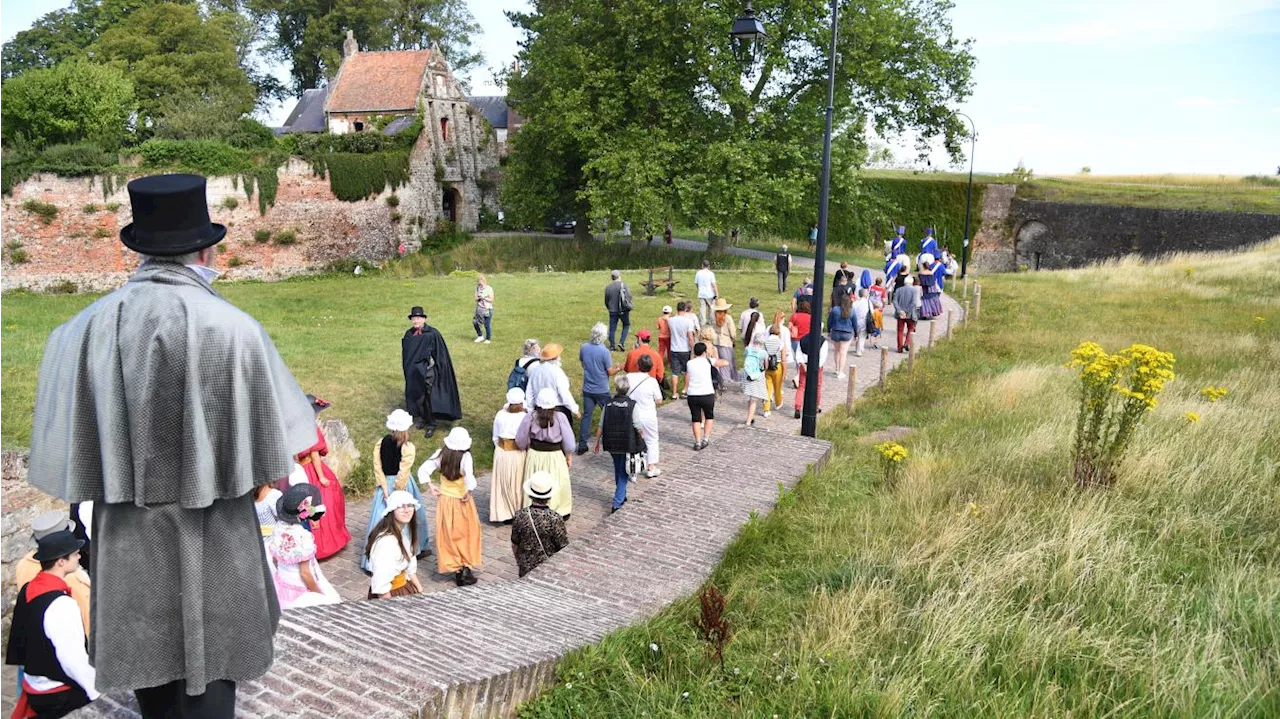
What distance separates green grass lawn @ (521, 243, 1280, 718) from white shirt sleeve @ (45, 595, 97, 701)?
2631mm

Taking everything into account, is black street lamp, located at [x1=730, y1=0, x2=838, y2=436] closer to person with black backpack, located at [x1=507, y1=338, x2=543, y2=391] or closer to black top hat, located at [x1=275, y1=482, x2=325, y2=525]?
person with black backpack, located at [x1=507, y1=338, x2=543, y2=391]

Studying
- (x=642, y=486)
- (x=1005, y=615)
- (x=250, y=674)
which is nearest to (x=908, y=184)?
(x=642, y=486)

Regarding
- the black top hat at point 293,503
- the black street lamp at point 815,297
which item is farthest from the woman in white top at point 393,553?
the black street lamp at point 815,297

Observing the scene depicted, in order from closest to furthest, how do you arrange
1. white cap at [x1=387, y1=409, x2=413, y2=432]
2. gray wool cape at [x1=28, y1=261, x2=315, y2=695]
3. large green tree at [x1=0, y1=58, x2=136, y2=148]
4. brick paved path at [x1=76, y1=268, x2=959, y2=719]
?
gray wool cape at [x1=28, y1=261, x2=315, y2=695]
brick paved path at [x1=76, y1=268, x2=959, y2=719]
white cap at [x1=387, y1=409, x2=413, y2=432]
large green tree at [x1=0, y1=58, x2=136, y2=148]

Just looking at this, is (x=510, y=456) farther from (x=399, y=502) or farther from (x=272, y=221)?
(x=272, y=221)

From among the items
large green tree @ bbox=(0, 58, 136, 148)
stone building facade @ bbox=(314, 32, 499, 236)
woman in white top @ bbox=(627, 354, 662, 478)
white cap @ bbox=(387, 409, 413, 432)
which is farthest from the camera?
stone building facade @ bbox=(314, 32, 499, 236)

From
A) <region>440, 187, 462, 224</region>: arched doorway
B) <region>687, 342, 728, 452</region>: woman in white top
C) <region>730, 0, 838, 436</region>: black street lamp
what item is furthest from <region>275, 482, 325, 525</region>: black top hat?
<region>440, 187, 462, 224</region>: arched doorway

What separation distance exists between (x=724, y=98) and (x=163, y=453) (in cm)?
2963

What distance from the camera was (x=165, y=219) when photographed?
2781 mm

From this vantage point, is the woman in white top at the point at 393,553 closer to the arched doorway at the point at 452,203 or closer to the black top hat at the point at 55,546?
the black top hat at the point at 55,546

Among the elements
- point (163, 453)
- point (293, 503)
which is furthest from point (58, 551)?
point (163, 453)

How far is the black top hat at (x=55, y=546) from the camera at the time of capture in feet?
17.2

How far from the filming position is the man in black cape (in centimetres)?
1255

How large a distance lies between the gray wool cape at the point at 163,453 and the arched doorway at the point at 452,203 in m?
43.2
